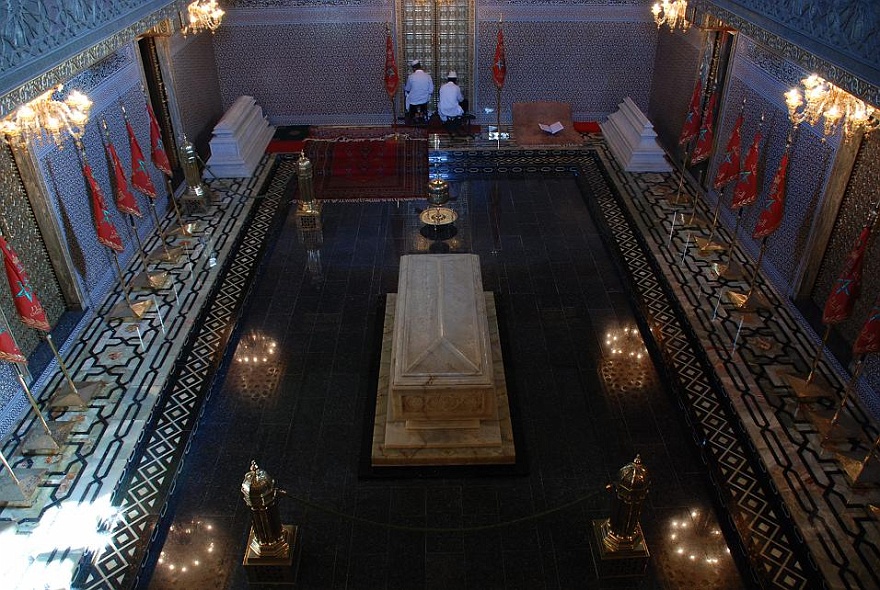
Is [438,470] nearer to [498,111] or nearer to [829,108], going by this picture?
[829,108]

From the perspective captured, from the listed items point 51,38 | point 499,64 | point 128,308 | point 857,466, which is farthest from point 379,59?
point 857,466

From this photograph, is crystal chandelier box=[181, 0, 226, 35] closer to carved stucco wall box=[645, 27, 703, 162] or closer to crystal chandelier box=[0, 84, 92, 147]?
crystal chandelier box=[0, 84, 92, 147]

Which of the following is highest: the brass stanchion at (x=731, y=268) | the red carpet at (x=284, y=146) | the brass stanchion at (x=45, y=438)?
the red carpet at (x=284, y=146)

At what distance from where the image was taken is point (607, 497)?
12.2 ft

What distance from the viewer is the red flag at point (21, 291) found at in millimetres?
3785

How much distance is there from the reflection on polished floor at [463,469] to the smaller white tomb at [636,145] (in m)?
1.37

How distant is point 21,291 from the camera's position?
12.7 feet

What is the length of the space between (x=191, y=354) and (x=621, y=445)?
A: 2.92m

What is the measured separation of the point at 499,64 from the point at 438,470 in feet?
18.9

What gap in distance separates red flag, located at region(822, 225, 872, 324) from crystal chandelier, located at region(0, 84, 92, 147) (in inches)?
187

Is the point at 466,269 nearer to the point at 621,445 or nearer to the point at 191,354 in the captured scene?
the point at 621,445

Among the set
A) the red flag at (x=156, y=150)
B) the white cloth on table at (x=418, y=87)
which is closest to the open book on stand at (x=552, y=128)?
the white cloth on table at (x=418, y=87)

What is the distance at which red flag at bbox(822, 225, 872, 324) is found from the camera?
153 inches

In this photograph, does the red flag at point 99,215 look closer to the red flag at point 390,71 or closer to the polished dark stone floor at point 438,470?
the polished dark stone floor at point 438,470
